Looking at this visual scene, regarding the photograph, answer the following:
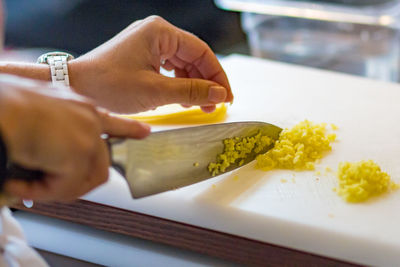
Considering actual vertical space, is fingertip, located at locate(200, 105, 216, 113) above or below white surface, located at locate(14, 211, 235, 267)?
above

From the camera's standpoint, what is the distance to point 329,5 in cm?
180

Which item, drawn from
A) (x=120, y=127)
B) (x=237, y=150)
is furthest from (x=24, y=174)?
(x=237, y=150)

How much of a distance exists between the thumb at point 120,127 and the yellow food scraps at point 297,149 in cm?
28

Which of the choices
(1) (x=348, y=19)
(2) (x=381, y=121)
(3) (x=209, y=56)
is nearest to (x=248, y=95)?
(3) (x=209, y=56)

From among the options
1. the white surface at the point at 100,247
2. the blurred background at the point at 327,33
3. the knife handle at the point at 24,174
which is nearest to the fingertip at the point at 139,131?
the knife handle at the point at 24,174

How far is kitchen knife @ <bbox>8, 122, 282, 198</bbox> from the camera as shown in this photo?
696mm

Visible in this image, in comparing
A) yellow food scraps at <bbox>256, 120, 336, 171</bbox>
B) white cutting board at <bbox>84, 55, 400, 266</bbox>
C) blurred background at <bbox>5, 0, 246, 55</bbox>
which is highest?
yellow food scraps at <bbox>256, 120, 336, 171</bbox>

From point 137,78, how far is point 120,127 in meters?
0.33

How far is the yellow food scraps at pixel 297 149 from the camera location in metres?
0.87

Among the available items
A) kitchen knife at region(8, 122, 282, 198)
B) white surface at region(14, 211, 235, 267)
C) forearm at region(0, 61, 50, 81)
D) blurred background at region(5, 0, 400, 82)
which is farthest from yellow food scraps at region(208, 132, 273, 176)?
blurred background at region(5, 0, 400, 82)

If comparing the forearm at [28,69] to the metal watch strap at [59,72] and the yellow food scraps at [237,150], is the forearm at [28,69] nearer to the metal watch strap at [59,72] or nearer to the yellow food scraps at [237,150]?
the metal watch strap at [59,72]

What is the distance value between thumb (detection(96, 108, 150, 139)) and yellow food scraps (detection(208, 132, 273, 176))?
0.61 feet

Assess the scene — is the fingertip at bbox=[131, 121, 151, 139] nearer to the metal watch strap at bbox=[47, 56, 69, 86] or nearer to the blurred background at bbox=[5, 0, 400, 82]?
the metal watch strap at bbox=[47, 56, 69, 86]

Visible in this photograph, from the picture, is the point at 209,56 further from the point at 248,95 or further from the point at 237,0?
the point at 237,0
